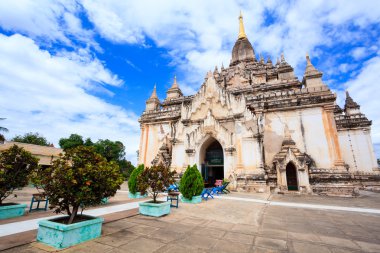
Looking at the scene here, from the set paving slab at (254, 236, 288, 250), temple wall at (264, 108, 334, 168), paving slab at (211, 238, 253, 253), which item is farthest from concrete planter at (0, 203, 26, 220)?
temple wall at (264, 108, 334, 168)

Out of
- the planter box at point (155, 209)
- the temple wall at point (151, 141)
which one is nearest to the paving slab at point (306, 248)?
the planter box at point (155, 209)

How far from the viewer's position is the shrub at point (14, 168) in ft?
19.9

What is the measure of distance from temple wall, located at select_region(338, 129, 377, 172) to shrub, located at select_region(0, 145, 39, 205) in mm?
25330

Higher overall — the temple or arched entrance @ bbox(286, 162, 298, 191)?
the temple

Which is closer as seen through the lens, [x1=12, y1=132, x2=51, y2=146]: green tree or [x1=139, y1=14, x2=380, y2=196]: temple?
[x1=139, y1=14, x2=380, y2=196]: temple

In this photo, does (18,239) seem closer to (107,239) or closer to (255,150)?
(107,239)

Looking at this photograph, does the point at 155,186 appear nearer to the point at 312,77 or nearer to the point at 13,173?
the point at 13,173

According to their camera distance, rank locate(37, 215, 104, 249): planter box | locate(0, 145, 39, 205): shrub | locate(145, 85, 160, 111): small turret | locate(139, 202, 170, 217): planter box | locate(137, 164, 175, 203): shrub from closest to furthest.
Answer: locate(37, 215, 104, 249): planter box → locate(0, 145, 39, 205): shrub → locate(139, 202, 170, 217): planter box → locate(137, 164, 175, 203): shrub → locate(145, 85, 160, 111): small turret

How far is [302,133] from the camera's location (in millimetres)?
15336

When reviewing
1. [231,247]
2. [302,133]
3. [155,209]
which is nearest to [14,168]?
[155,209]

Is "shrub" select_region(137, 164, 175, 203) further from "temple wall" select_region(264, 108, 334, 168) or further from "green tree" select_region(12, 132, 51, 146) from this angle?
"green tree" select_region(12, 132, 51, 146)

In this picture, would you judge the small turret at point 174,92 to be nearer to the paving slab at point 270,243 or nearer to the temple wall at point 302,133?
the temple wall at point 302,133

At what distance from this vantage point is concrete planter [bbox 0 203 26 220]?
19.5ft

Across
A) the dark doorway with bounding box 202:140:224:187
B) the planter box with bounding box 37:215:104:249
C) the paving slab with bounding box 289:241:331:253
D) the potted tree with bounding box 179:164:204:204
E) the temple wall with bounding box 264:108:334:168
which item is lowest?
the paving slab with bounding box 289:241:331:253
